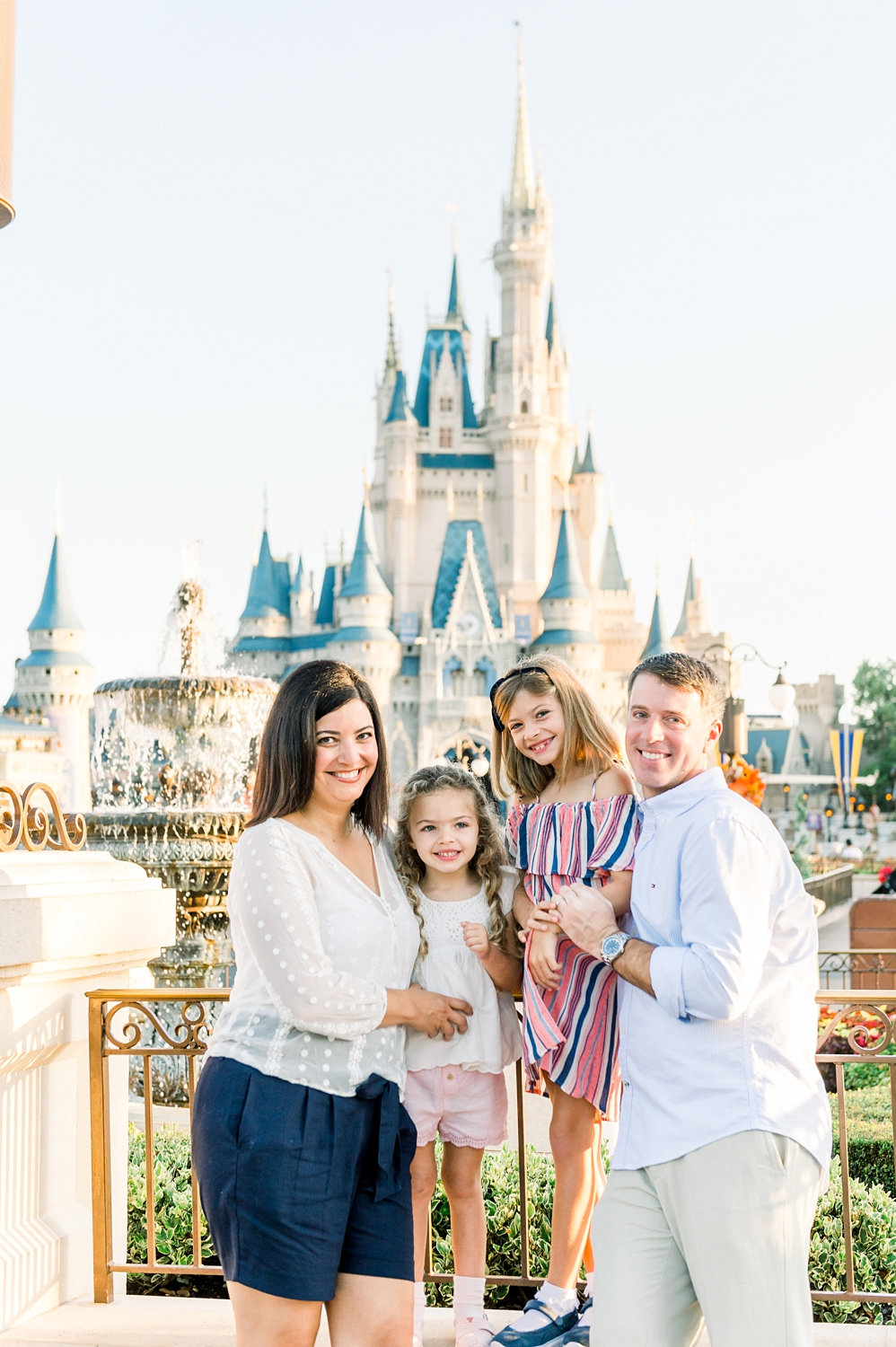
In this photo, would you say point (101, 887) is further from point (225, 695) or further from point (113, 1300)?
point (225, 695)

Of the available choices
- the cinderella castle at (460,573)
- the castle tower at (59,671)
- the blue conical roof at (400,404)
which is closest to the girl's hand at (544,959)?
the cinderella castle at (460,573)

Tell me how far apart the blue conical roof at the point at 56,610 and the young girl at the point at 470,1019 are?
56.4m

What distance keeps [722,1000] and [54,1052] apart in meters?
1.87

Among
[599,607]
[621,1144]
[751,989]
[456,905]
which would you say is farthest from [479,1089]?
[599,607]

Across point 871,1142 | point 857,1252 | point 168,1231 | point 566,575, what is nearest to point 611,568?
point 566,575

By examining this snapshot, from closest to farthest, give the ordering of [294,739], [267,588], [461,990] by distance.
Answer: [294,739] < [461,990] < [267,588]

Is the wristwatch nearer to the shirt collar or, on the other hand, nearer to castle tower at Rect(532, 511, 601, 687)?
the shirt collar

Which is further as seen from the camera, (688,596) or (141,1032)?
(688,596)

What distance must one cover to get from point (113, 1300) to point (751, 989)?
207 cm

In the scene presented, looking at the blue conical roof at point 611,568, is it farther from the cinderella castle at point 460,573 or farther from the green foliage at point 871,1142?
the green foliage at point 871,1142

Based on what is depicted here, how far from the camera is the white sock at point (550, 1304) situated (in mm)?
2988

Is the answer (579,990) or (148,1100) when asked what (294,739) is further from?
(148,1100)

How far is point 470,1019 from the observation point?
3.07m

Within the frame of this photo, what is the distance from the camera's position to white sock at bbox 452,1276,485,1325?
307 centimetres
